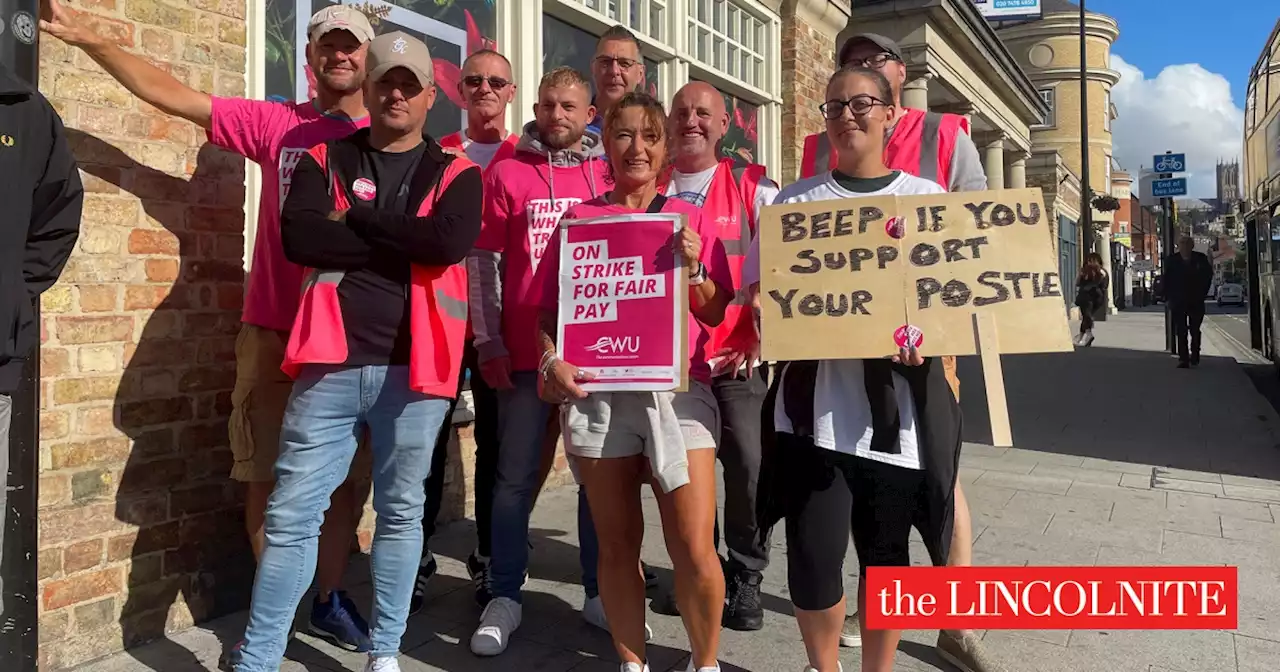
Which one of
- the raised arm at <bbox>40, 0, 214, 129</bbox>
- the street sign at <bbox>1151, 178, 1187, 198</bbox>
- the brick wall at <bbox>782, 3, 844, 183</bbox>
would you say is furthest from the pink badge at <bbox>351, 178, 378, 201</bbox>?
the street sign at <bbox>1151, 178, 1187, 198</bbox>

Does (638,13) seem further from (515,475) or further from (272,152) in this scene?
(515,475)

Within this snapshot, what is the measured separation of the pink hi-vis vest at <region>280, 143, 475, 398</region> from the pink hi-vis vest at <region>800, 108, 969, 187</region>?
1.36 m

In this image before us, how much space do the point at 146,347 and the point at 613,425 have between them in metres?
1.88

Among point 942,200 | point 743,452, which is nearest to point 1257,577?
point 743,452

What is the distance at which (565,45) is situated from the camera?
6.07m

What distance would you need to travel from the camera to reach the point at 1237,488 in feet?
19.0

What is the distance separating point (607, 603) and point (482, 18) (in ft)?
12.5

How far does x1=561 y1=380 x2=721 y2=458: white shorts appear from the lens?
2.62 m

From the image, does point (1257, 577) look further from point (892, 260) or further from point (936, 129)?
point (892, 260)

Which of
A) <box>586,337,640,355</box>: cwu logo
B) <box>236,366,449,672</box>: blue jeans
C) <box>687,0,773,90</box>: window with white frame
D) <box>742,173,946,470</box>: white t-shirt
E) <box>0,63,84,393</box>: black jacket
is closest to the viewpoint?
<box>0,63,84,393</box>: black jacket

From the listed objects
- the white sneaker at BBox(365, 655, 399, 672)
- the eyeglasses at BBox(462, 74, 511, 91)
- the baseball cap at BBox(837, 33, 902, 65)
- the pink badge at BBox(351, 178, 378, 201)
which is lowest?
the white sneaker at BBox(365, 655, 399, 672)

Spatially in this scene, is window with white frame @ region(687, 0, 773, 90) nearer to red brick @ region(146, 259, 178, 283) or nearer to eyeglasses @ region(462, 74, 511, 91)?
eyeglasses @ region(462, 74, 511, 91)

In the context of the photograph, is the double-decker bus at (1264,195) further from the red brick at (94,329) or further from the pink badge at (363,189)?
the red brick at (94,329)

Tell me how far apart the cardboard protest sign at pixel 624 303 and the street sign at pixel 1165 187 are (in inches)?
634
